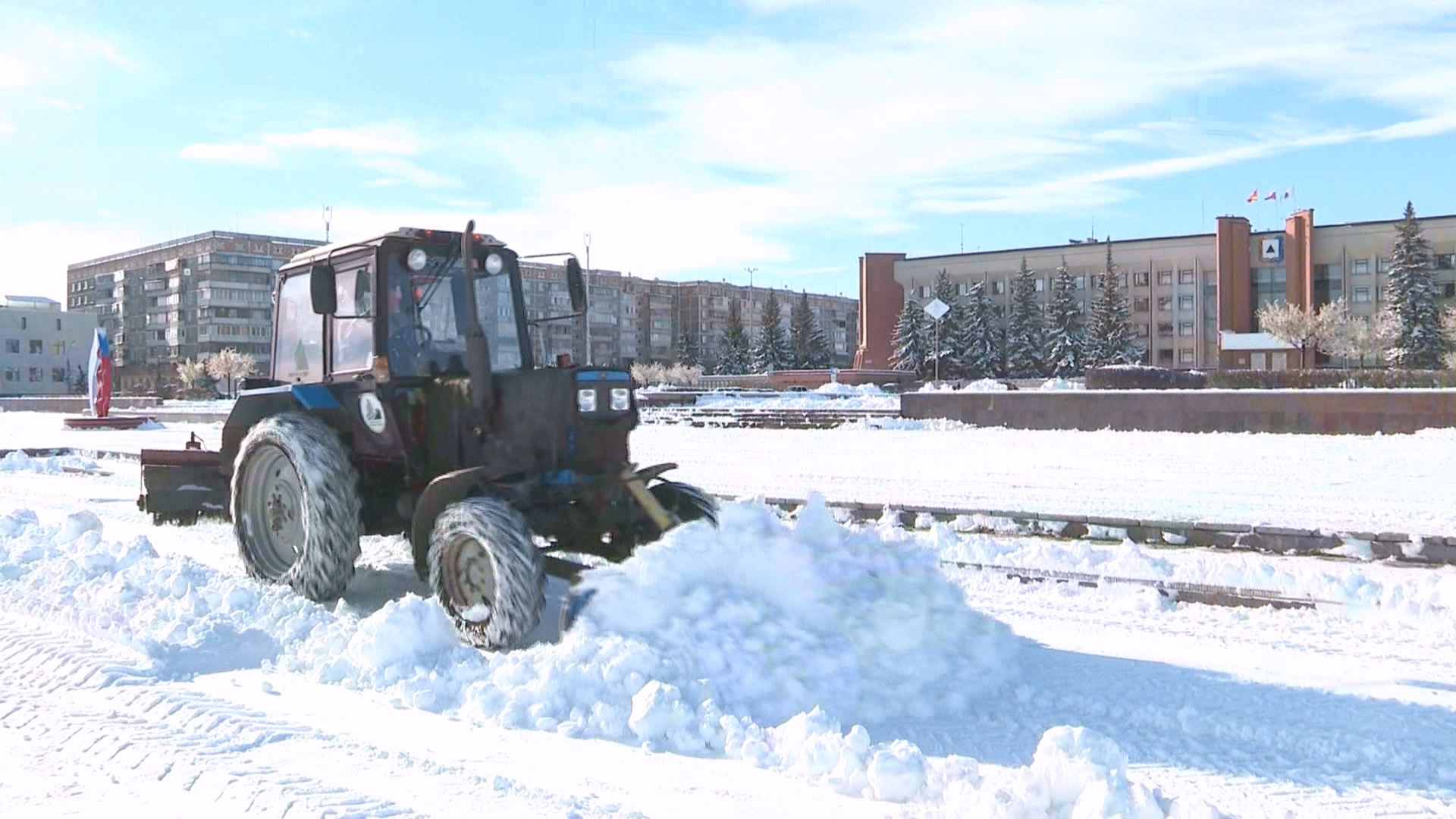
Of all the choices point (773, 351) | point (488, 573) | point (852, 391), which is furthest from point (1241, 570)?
point (773, 351)

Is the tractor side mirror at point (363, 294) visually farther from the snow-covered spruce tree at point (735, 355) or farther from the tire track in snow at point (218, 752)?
the snow-covered spruce tree at point (735, 355)

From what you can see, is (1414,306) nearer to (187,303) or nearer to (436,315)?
(436,315)

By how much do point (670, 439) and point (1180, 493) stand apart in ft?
46.0

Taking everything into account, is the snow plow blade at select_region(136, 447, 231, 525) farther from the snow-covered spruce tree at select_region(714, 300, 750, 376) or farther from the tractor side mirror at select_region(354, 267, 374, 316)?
the snow-covered spruce tree at select_region(714, 300, 750, 376)

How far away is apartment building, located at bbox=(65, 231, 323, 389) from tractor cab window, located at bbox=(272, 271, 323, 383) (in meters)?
98.8

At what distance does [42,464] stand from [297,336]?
51.3 feet

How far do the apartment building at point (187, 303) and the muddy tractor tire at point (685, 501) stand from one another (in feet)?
333

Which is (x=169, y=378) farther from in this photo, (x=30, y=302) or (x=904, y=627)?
(x=904, y=627)

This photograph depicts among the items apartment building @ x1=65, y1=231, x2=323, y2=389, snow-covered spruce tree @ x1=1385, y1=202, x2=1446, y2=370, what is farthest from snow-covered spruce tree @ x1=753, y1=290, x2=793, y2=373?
apartment building @ x1=65, y1=231, x2=323, y2=389

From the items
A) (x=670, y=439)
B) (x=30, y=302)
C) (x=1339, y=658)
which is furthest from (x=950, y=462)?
(x=30, y=302)

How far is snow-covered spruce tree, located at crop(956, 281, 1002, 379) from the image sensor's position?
76.1 metres

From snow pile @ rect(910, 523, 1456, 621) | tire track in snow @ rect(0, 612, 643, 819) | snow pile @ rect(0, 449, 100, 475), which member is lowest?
tire track in snow @ rect(0, 612, 643, 819)

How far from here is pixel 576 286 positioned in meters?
7.38

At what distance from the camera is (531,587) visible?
18.8 ft
